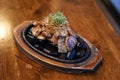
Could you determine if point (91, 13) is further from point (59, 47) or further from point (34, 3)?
point (59, 47)

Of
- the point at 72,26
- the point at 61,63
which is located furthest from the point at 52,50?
the point at 72,26

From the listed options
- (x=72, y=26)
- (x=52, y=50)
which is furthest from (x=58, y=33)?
(x=72, y=26)

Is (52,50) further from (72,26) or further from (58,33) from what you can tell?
(72,26)

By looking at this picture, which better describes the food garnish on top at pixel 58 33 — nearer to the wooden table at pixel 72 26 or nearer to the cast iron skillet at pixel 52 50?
the cast iron skillet at pixel 52 50

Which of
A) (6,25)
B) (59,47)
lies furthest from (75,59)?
(6,25)

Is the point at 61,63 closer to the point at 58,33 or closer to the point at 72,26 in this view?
the point at 58,33

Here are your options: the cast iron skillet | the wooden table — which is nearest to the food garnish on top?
the cast iron skillet

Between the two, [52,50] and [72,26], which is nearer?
[52,50]

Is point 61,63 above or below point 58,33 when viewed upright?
below
